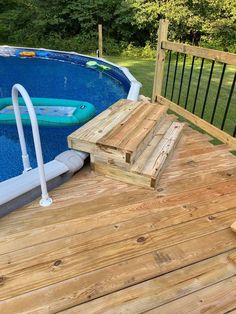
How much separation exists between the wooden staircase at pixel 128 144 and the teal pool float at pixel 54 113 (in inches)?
40.3

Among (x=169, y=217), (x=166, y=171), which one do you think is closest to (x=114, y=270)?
(x=169, y=217)

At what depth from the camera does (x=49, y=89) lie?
5844 mm

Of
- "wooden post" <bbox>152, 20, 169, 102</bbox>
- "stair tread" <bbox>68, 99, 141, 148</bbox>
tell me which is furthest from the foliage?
"stair tread" <bbox>68, 99, 141, 148</bbox>

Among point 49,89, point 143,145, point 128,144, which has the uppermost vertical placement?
point 128,144

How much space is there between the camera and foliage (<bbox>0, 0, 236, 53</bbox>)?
9859 millimetres

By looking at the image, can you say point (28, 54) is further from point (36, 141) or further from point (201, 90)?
point (36, 141)

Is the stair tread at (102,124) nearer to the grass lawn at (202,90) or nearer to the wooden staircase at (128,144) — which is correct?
the wooden staircase at (128,144)

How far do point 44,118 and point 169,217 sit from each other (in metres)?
2.36

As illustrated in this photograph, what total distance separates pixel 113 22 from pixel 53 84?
22.0 feet

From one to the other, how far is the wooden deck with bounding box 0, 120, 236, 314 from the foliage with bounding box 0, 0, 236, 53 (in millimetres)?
9290

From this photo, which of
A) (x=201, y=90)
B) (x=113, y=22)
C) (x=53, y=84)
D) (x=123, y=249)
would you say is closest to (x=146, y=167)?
(x=123, y=249)

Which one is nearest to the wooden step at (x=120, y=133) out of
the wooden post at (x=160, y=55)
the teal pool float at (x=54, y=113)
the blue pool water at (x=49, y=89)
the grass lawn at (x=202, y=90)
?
the wooden post at (x=160, y=55)

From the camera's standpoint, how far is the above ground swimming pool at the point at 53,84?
3371mm

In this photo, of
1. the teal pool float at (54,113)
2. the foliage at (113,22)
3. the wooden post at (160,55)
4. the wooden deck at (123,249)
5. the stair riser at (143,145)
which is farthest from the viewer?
the foliage at (113,22)
